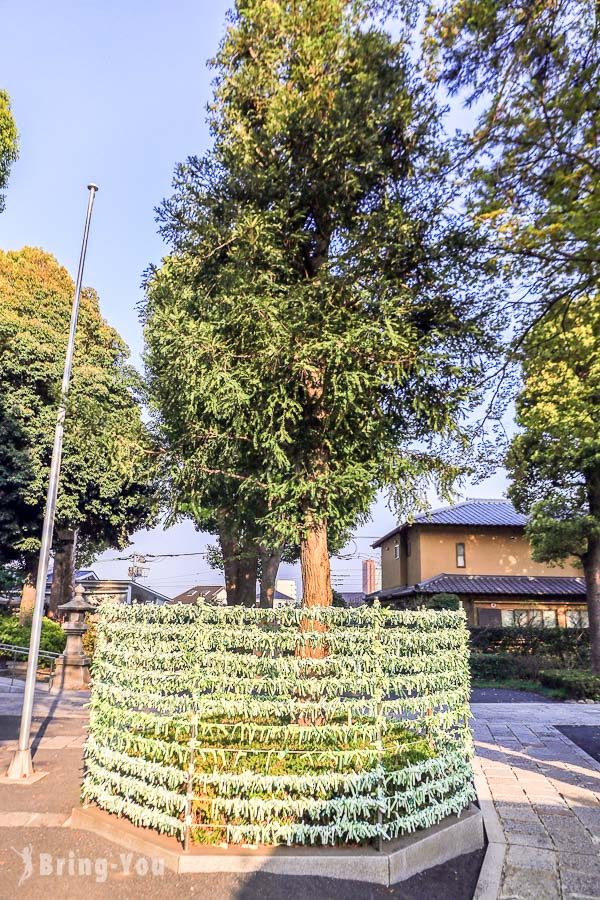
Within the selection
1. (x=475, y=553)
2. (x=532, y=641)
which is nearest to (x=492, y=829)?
(x=532, y=641)

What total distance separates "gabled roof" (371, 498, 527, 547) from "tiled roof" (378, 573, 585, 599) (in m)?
2.47

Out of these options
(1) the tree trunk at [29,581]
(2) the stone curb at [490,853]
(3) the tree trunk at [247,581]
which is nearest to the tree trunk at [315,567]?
(2) the stone curb at [490,853]

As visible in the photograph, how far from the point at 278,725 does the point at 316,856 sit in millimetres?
1026

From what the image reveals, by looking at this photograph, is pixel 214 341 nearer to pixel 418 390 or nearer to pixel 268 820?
pixel 418 390

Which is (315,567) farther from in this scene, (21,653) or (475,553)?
(475,553)

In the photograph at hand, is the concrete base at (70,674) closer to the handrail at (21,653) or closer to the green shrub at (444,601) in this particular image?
the handrail at (21,653)

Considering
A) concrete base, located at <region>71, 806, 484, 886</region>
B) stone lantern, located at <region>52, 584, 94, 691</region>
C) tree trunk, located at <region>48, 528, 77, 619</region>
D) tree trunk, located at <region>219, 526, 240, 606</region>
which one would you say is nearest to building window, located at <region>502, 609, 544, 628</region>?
tree trunk, located at <region>219, 526, 240, 606</region>

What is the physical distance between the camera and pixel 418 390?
7609mm

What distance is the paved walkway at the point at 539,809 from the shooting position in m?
4.26

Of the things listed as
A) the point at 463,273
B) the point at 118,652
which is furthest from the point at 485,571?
the point at 118,652

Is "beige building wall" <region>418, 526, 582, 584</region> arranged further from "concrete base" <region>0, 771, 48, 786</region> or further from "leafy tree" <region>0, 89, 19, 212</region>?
"leafy tree" <region>0, 89, 19, 212</region>

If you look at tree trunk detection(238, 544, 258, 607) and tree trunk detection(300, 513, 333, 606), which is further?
tree trunk detection(238, 544, 258, 607)

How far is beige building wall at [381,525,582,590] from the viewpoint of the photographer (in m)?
24.7

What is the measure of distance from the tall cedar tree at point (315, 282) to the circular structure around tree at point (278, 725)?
1.88 m
